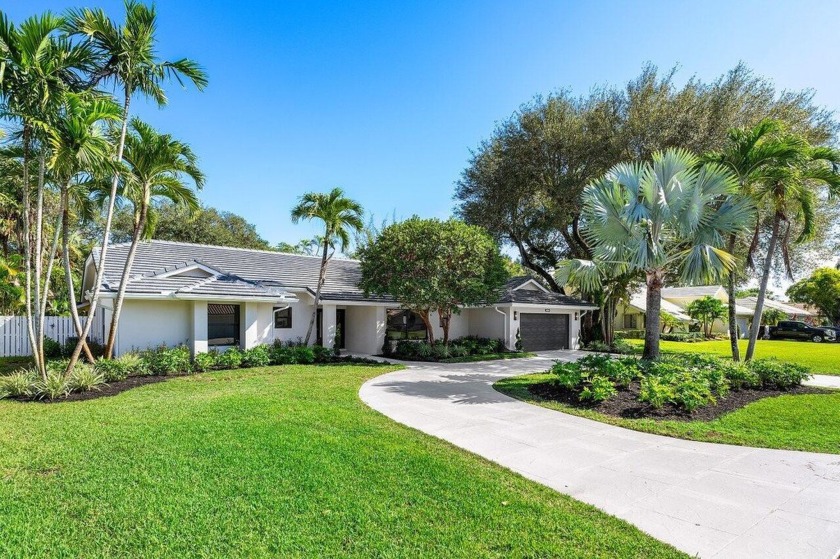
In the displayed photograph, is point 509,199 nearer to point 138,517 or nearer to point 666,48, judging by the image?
point 666,48

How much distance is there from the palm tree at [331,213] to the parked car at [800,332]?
33.1 m

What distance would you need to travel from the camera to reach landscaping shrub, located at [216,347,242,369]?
535 inches

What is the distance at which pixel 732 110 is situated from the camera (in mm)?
17703

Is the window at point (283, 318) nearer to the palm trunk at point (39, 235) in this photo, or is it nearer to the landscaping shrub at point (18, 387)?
the palm trunk at point (39, 235)

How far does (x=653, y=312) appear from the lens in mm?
11172

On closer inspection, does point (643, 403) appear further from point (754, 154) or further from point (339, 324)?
point (339, 324)

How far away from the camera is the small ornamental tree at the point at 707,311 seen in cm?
3303

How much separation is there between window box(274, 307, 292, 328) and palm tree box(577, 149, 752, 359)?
11.4m

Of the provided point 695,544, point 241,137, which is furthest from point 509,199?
point 695,544

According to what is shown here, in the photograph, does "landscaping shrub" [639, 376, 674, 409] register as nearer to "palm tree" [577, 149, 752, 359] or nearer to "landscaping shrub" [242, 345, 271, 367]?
"palm tree" [577, 149, 752, 359]

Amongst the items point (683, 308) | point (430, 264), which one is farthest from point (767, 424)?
point (683, 308)

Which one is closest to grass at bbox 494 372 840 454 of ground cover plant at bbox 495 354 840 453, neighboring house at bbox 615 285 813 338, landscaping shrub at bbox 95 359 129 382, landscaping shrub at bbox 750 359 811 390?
ground cover plant at bbox 495 354 840 453

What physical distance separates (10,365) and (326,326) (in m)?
9.86

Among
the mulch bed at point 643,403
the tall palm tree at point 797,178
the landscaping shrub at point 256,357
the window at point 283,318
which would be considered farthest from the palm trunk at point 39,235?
the tall palm tree at point 797,178
